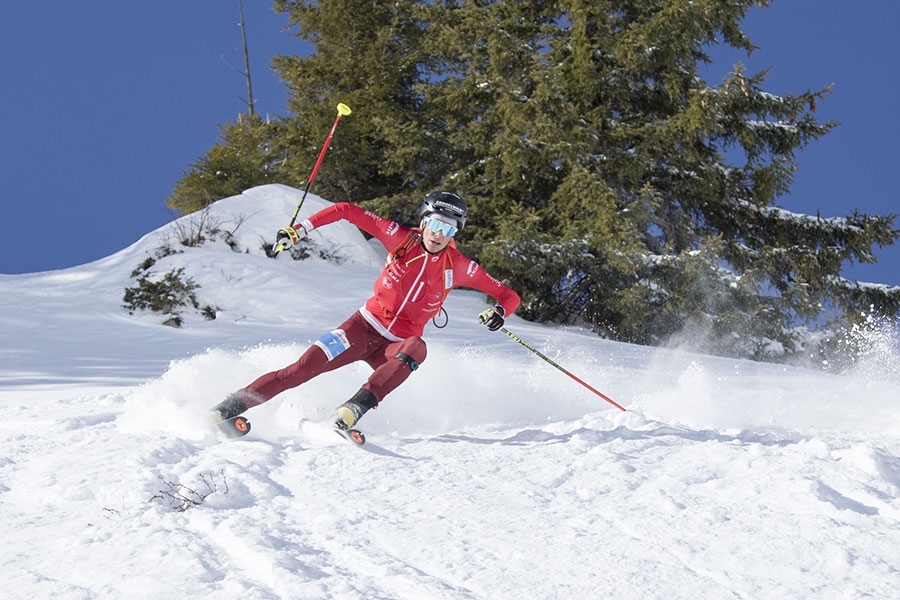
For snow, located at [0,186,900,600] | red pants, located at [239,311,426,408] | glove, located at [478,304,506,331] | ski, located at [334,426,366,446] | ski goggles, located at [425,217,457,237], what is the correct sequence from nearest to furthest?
snow, located at [0,186,900,600] → ski, located at [334,426,366,446] → red pants, located at [239,311,426,408] → ski goggles, located at [425,217,457,237] → glove, located at [478,304,506,331]

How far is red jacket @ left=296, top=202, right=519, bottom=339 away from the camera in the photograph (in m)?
5.07

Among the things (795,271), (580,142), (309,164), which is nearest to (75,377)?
(580,142)

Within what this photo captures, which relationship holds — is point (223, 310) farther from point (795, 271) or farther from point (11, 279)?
point (795, 271)

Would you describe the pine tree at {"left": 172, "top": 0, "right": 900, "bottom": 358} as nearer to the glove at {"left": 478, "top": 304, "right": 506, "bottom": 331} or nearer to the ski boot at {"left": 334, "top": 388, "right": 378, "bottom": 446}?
the glove at {"left": 478, "top": 304, "right": 506, "bottom": 331}

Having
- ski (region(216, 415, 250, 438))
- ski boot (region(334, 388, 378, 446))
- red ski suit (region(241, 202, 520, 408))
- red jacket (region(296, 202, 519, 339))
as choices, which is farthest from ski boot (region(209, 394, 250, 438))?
red jacket (region(296, 202, 519, 339))

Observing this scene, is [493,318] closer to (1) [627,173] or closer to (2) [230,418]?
(2) [230,418]

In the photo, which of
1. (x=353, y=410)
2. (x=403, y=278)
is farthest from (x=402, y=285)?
(x=353, y=410)

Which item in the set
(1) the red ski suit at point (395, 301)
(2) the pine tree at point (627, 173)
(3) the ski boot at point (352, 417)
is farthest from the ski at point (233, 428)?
(2) the pine tree at point (627, 173)

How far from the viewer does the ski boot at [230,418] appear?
417 centimetres

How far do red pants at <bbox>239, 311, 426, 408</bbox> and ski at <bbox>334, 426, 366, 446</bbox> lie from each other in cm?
37

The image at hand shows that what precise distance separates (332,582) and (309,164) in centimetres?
1527

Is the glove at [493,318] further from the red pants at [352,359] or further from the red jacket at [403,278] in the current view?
the red pants at [352,359]

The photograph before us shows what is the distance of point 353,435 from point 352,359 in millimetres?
922

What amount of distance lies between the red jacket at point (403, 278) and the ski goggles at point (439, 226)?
151mm
